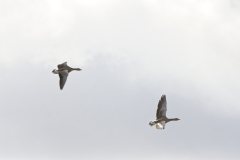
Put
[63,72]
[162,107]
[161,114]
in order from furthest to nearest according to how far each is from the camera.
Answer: [63,72]
[162,107]
[161,114]

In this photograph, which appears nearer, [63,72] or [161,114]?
→ [161,114]

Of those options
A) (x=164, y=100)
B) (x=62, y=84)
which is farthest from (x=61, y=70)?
(x=164, y=100)

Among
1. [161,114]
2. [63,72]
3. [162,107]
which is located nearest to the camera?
[161,114]

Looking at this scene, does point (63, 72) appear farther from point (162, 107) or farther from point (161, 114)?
point (161, 114)

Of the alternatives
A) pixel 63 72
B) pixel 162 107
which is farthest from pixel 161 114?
pixel 63 72

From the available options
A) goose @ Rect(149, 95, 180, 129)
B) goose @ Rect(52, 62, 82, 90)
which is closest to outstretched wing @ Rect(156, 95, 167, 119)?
goose @ Rect(149, 95, 180, 129)

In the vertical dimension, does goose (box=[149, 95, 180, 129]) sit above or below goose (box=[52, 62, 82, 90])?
below

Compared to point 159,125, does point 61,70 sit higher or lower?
higher

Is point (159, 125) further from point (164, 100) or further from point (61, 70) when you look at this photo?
point (61, 70)

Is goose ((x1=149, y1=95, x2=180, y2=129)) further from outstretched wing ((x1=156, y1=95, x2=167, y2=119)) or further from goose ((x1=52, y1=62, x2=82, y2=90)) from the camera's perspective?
goose ((x1=52, y1=62, x2=82, y2=90))

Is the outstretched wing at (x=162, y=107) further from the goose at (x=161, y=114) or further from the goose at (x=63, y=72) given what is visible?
the goose at (x=63, y=72)

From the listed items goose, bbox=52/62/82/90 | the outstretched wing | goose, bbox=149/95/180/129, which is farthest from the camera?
goose, bbox=52/62/82/90

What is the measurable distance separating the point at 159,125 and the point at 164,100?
18.7 feet

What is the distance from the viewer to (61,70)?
174 metres
